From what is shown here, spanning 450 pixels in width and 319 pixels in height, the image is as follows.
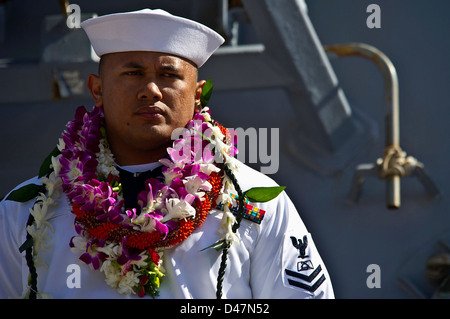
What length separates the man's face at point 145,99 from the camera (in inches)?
105

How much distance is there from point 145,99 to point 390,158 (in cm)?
264

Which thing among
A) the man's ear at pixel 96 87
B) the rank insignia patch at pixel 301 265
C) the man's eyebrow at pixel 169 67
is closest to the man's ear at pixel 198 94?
the man's eyebrow at pixel 169 67

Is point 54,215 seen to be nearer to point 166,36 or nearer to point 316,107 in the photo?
point 166,36

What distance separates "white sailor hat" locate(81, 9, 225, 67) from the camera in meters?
2.75

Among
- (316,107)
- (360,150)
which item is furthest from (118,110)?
(360,150)

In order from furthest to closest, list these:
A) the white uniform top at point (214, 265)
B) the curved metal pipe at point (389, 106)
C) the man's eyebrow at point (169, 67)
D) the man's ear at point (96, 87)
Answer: the curved metal pipe at point (389, 106) < the man's ear at point (96, 87) < the man's eyebrow at point (169, 67) < the white uniform top at point (214, 265)

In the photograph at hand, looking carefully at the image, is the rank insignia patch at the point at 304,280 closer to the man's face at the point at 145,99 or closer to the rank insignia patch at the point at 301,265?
the rank insignia patch at the point at 301,265

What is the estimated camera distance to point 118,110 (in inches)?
107

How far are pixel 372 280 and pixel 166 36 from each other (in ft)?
9.78

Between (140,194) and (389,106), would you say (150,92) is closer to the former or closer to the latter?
(140,194)

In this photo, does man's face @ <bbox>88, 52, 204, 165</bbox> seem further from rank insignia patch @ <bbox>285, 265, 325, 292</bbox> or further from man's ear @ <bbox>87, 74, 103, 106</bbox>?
rank insignia patch @ <bbox>285, 265, 325, 292</bbox>

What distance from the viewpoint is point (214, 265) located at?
261 cm

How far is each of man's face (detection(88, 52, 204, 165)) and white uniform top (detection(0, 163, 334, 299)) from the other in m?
0.30

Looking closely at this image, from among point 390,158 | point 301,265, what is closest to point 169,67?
point 301,265
